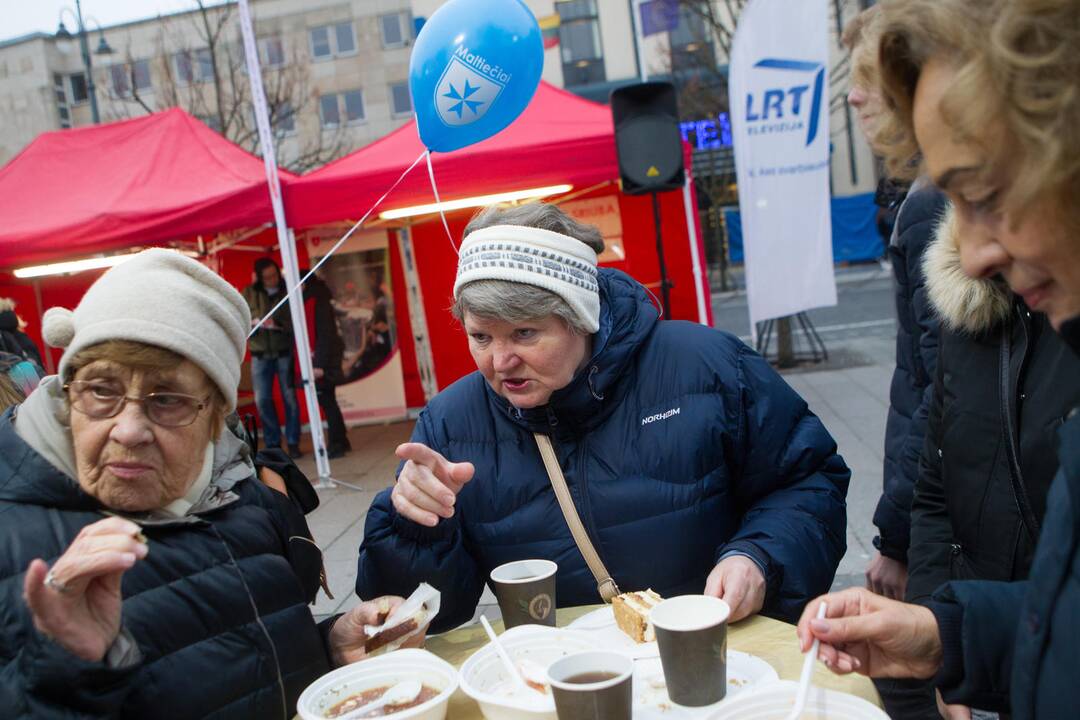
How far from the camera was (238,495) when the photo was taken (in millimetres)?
2055

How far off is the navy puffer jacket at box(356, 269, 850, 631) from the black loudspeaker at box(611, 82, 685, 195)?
5227 mm

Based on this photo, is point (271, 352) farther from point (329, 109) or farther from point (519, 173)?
point (329, 109)

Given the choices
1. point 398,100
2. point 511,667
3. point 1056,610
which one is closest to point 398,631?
point 511,667

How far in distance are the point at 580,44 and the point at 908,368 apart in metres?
29.5

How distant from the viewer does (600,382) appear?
2.24 m

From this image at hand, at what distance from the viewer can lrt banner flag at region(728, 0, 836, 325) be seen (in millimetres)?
7984

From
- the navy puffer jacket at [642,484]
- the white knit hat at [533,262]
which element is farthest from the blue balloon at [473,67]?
the navy puffer jacket at [642,484]

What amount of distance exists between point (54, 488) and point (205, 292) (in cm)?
56

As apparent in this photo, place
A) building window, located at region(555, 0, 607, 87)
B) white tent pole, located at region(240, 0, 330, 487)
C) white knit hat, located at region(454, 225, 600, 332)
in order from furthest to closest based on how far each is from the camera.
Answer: building window, located at region(555, 0, 607, 87) → white tent pole, located at region(240, 0, 330, 487) → white knit hat, located at region(454, 225, 600, 332)

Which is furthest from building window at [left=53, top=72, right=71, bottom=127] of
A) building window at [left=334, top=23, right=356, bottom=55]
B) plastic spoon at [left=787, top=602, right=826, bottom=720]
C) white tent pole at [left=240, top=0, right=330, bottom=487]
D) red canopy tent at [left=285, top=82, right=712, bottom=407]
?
plastic spoon at [left=787, top=602, right=826, bottom=720]

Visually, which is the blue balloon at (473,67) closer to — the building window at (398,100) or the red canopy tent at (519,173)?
the red canopy tent at (519,173)

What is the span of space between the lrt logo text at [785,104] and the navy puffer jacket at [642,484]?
642cm

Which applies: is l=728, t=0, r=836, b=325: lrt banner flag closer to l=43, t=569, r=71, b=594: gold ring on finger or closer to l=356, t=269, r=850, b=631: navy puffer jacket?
l=356, t=269, r=850, b=631: navy puffer jacket

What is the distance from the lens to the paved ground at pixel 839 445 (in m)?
5.39
